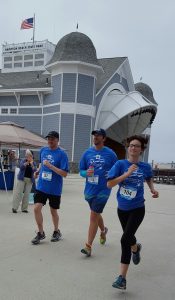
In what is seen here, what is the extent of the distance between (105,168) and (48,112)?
28786mm

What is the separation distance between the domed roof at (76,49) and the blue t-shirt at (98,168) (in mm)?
27316

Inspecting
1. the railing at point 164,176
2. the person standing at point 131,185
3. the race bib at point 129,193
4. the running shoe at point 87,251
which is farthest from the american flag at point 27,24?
the race bib at point 129,193

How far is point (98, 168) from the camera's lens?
583 centimetres

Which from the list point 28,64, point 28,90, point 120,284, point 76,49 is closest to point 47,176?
point 120,284

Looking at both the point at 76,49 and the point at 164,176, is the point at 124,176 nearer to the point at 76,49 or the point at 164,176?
the point at 164,176

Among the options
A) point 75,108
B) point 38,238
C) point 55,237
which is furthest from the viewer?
point 75,108

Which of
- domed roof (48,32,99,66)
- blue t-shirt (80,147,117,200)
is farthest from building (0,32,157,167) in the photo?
blue t-shirt (80,147,117,200)

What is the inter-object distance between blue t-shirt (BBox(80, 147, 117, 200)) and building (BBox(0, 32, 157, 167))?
26.5 m

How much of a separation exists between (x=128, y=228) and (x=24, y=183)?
5.92 metres

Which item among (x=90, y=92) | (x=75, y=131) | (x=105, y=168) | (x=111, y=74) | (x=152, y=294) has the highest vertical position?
(x=111, y=74)

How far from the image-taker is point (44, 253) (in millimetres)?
5707

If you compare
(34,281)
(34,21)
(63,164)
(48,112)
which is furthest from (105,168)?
(34,21)

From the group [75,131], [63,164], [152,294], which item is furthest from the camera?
[75,131]

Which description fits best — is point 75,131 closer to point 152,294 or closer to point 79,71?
point 79,71
